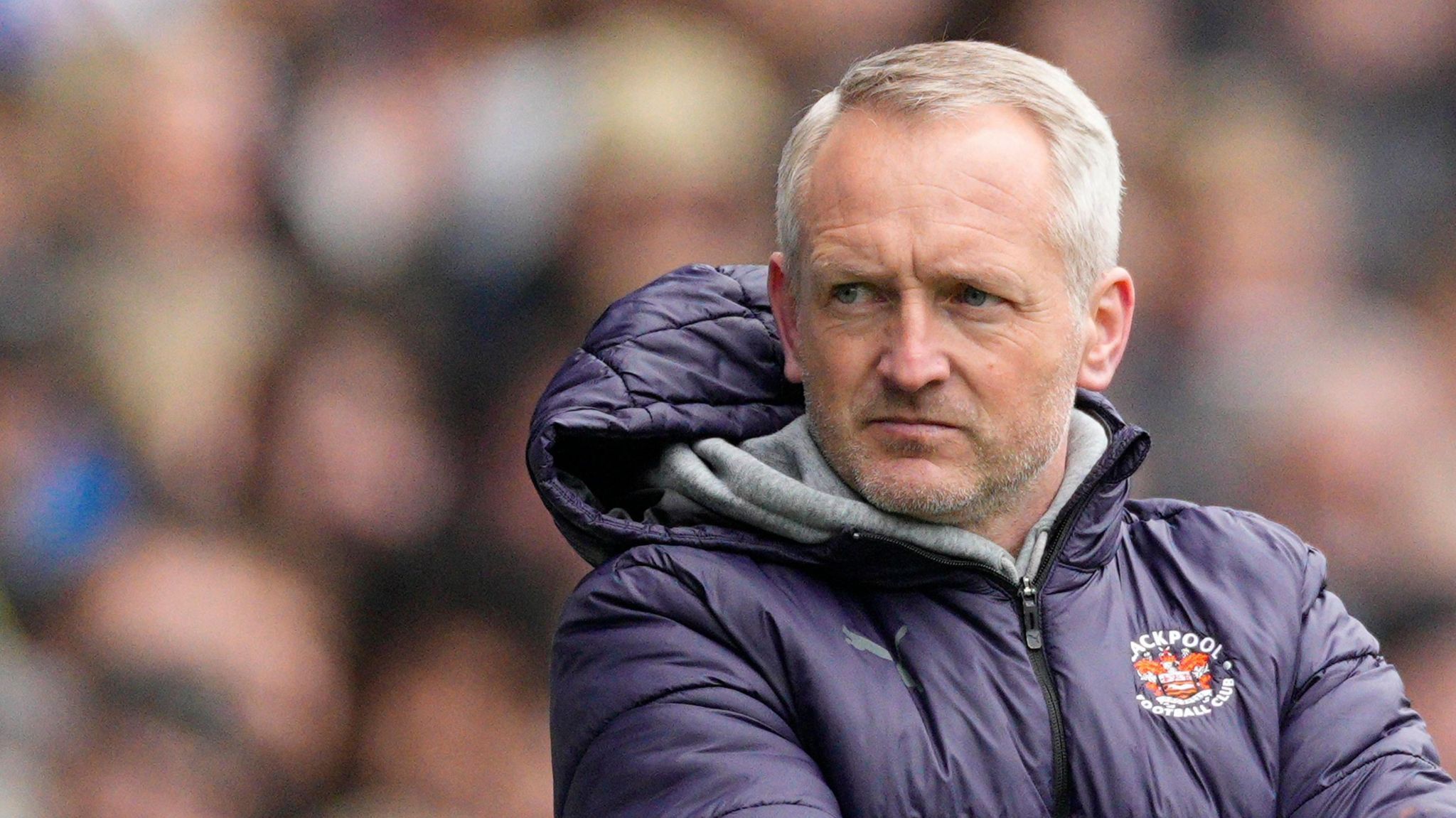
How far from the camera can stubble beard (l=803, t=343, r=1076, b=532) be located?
182 centimetres

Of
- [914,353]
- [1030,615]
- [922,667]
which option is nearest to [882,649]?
[922,667]

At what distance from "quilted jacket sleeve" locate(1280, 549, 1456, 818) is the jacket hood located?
272mm

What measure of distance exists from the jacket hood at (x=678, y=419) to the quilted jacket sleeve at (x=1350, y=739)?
272mm

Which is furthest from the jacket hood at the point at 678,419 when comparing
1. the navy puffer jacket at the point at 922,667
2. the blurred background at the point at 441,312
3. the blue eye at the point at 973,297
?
the blurred background at the point at 441,312

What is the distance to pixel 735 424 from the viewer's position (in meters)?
1.97

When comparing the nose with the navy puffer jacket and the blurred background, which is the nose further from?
the blurred background

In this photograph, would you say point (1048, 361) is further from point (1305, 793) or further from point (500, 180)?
point (500, 180)

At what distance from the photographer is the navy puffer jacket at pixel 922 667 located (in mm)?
1664

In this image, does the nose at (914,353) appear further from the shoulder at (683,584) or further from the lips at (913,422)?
the shoulder at (683,584)

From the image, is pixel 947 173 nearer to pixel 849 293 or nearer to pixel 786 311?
pixel 849 293

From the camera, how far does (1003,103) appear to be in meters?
1.87

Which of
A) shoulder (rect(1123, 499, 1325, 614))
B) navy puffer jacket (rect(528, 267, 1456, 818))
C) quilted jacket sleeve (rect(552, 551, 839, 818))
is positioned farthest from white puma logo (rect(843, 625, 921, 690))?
shoulder (rect(1123, 499, 1325, 614))

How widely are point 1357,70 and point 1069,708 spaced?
2275 mm

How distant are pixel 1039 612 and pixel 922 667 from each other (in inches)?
5.9
